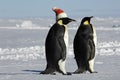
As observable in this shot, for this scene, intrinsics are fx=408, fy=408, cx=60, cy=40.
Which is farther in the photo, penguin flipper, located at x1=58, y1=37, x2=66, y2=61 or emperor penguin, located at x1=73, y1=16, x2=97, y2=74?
emperor penguin, located at x1=73, y1=16, x2=97, y2=74

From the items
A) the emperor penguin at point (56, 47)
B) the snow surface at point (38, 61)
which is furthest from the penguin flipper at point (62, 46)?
the snow surface at point (38, 61)

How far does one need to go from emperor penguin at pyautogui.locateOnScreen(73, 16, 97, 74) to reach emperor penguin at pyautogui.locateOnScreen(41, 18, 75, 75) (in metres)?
0.38

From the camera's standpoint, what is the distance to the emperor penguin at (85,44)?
7.39 meters

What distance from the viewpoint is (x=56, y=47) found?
708 cm

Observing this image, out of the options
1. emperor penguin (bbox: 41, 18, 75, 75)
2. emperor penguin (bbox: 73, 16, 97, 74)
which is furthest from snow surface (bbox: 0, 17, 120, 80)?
emperor penguin (bbox: 73, 16, 97, 74)

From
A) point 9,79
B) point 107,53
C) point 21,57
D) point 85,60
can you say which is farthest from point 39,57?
point 9,79

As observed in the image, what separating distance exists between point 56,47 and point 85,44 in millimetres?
632

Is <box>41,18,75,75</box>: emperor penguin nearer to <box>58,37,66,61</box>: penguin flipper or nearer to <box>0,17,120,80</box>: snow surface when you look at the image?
<box>58,37,66,61</box>: penguin flipper

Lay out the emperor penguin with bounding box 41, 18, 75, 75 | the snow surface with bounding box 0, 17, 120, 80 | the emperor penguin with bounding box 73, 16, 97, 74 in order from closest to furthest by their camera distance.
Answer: the snow surface with bounding box 0, 17, 120, 80
the emperor penguin with bounding box 41, 18, 75, 75
the emperor penguin with bounding box 73, 16, 97, 74

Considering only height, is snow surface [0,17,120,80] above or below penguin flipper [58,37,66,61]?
below

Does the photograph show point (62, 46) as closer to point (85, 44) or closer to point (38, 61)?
point (85, 44)

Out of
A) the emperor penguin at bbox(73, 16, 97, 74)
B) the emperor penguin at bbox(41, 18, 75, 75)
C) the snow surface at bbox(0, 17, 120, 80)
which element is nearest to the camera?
the snow surface at bbox(0, 17, 120, 80)

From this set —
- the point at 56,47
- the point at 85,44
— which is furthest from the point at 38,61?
the point at 56,47

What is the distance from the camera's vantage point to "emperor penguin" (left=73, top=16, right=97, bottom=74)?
24.2 feet
